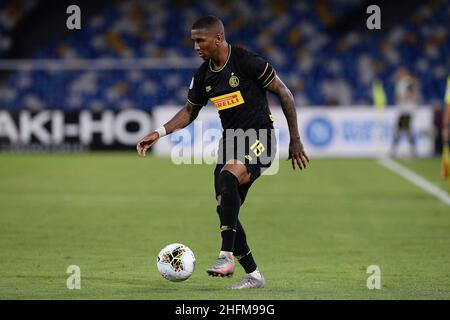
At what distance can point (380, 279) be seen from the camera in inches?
332

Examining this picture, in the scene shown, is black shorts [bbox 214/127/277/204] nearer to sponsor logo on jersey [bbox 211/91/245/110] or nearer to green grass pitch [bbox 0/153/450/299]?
sponsor logo on jersey [bbox 211/91/245/110]

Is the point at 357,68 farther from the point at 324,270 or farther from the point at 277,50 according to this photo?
the point at 324,270


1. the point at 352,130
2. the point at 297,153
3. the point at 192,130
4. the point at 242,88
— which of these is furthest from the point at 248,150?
the point at 352,130

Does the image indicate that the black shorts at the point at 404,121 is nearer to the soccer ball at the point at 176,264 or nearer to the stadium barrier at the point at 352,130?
the stadium barrier at the point at 352,130

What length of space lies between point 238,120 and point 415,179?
40.3ft

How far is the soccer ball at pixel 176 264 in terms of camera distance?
795 cm

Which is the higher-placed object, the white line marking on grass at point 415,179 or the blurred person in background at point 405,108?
the blurred person in background at point 405,108

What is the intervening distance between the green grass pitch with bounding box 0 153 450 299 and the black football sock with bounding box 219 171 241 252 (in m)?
0.44

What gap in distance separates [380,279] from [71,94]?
22113 mm

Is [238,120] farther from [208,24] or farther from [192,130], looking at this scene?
[192,130]

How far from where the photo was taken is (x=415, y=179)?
19.7m

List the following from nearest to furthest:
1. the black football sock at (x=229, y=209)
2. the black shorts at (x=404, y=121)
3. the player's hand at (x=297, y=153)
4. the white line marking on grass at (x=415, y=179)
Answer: the black football sock at (x=229, y=209) → the player's hand at (x=297, y=153) → the white line marking on grass at (x=415, y=179) → the black shorts at (x=404, y=121)

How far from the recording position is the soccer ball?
7953 millimetres

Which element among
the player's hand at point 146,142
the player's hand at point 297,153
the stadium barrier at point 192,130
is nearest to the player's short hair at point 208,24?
the player's hand at point 146,142
